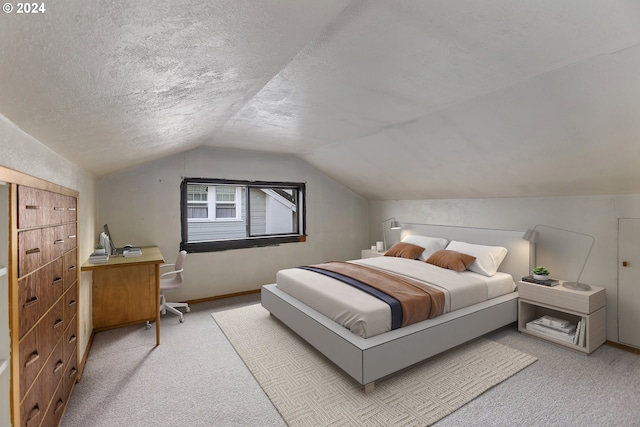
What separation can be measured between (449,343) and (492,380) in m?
0.42

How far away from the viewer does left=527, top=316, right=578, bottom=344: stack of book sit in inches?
115

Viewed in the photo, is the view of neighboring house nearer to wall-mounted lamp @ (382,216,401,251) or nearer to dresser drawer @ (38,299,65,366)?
wall-mounted lamp @ (382,216,401,251)

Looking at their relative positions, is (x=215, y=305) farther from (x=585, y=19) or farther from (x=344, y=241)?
(x=585, y=19)

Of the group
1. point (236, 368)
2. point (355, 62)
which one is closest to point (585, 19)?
point (355, 62)

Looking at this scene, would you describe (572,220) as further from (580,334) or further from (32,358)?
(32,358)

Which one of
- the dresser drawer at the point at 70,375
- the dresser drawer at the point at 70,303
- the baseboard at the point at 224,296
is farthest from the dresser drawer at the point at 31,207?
the baseboard at the point at 224,296

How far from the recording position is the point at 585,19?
1439mm

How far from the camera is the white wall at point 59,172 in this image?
127cm

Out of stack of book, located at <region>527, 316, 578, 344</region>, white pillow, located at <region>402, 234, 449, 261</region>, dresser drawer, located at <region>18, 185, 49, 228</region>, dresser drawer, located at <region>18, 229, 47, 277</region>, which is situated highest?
dresser drawer, located at <region>18, 185, 49, 228</region>

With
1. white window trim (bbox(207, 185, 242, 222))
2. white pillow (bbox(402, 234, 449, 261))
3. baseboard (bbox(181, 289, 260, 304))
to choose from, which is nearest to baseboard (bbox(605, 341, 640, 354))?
white pillow (bbox(402, 234, 449, 261))

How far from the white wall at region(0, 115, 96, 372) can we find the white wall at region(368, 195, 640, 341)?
14.6 ft

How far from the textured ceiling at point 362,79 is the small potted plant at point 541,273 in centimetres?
86

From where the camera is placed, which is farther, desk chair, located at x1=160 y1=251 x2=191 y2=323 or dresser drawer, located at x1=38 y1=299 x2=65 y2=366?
desk chair, located at x1=160 y1=251 x2=191 y2=323

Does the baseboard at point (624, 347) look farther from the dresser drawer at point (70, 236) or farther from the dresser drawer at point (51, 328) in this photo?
the dresser drawer at point (70, 236)
